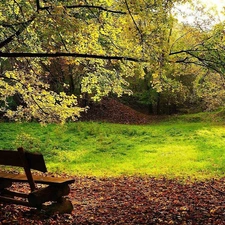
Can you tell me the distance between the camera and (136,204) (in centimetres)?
777

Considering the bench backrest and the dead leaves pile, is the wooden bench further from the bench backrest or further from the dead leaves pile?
the dead leaves pile

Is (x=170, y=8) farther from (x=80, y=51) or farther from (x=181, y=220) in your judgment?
(x=181, y=220)

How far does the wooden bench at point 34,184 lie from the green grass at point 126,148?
3447 millimetres

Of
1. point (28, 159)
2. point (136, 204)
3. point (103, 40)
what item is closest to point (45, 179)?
point (28, 159)

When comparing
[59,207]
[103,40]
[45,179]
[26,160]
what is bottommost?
[59,207]

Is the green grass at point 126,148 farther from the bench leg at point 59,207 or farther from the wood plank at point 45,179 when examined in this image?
the bench leg at point 59,207

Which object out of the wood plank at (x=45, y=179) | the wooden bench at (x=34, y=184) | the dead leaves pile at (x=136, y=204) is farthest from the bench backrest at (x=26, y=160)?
the dead leaves pile at (x=136, y=204)

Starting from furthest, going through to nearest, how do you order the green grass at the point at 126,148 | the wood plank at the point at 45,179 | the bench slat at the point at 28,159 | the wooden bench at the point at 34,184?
1. the green grass at the point at 126,148
2. the wood plank at the point at 45,179
3. the wooden bench at the point at 34,184
4. the bench slat at the point at 28,159

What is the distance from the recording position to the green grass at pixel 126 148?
39.9 ft

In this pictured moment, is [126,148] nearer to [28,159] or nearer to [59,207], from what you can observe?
[59,207]

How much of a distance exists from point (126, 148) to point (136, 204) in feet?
27.3

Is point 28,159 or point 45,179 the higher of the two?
point 28,159

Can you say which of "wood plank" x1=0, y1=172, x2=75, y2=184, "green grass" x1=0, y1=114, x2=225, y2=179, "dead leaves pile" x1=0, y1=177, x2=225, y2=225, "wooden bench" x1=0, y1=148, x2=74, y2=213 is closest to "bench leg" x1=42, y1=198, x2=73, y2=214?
"wooden bench" x1=0, y1=148, x2=74, y2=213

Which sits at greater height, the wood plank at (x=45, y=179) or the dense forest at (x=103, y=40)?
the dense forest at (x=103, y=40)
